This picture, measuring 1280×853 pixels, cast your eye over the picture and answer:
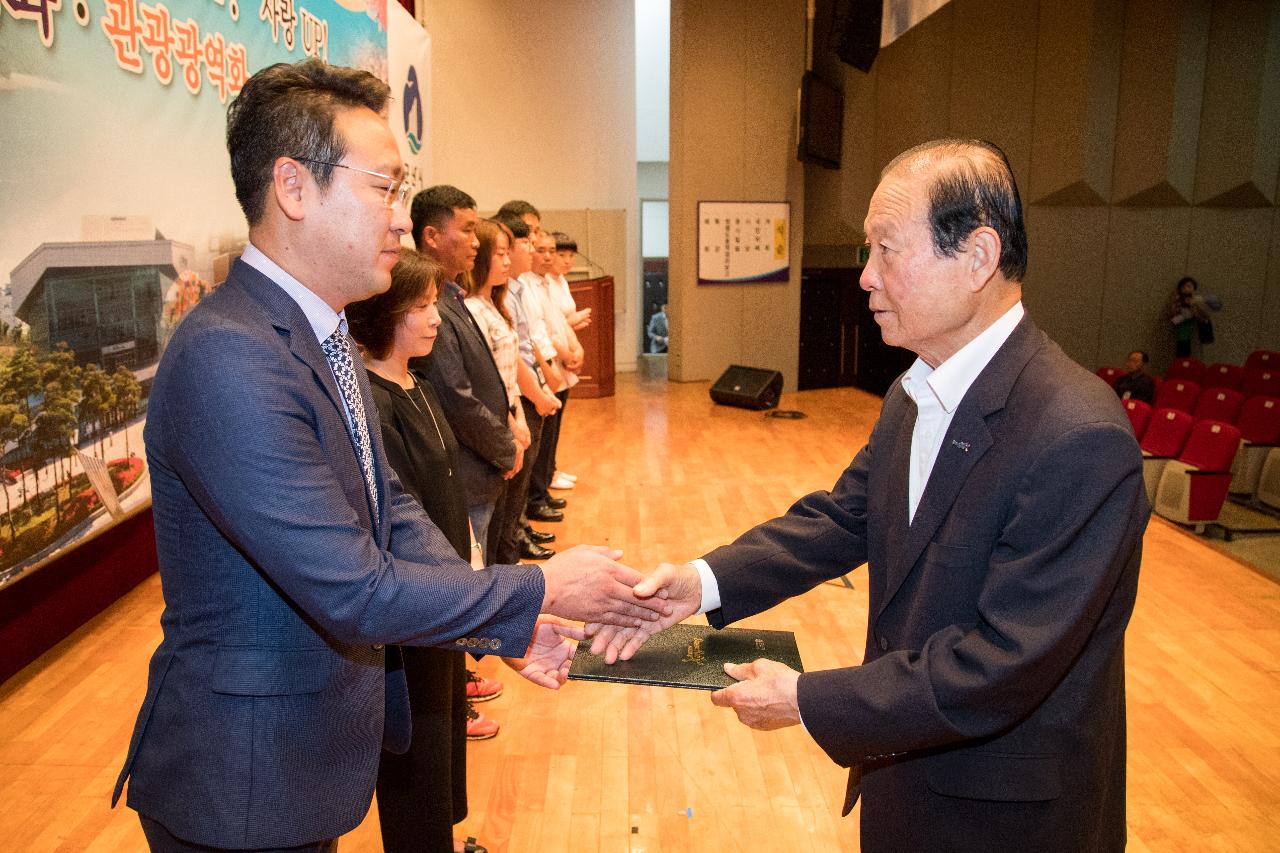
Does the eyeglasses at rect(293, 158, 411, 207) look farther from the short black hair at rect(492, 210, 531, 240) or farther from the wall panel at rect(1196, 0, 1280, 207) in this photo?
the wall panel at rect(1196, 0, 1280, 207)

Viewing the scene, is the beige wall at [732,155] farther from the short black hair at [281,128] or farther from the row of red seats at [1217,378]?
the short black hair at [281,128]

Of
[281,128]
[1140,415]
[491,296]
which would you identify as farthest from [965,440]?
[1140,415]

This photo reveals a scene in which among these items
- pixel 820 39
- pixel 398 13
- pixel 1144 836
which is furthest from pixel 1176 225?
pixel 1144 836

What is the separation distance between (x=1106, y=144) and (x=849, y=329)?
3.26 meters

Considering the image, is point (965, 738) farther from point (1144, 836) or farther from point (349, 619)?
point (1144, 836)

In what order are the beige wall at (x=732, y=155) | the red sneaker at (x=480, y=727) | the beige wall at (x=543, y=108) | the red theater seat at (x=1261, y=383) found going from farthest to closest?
1. the beige wall at (x=732, y=155)
2. the beige wall at (x=543, y=108)
3. the red theater seat at (x=1261, y=383)
4. the red sneaker at (x=480, y=727)

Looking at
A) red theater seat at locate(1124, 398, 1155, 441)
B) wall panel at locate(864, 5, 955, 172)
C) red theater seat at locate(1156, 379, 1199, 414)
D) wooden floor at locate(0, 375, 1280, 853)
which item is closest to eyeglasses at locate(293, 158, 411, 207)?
wooden floor at locate(0, 375, 1280, 853)

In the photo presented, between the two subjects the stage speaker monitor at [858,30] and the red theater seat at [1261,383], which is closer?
the red theater seat at [1261,383]

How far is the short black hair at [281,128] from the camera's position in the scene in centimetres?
137

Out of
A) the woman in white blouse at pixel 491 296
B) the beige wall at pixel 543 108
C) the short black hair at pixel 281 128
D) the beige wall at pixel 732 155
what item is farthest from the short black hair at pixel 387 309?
the beige wall at pixel 732 155

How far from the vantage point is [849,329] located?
1153 centimetres

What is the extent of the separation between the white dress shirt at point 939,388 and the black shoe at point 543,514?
4.21 metres

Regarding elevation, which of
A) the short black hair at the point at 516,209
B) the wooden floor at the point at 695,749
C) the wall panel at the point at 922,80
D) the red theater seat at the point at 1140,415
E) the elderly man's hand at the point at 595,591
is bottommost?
the wooden floor at the point at 695,749

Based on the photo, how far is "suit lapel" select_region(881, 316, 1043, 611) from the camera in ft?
4.52
